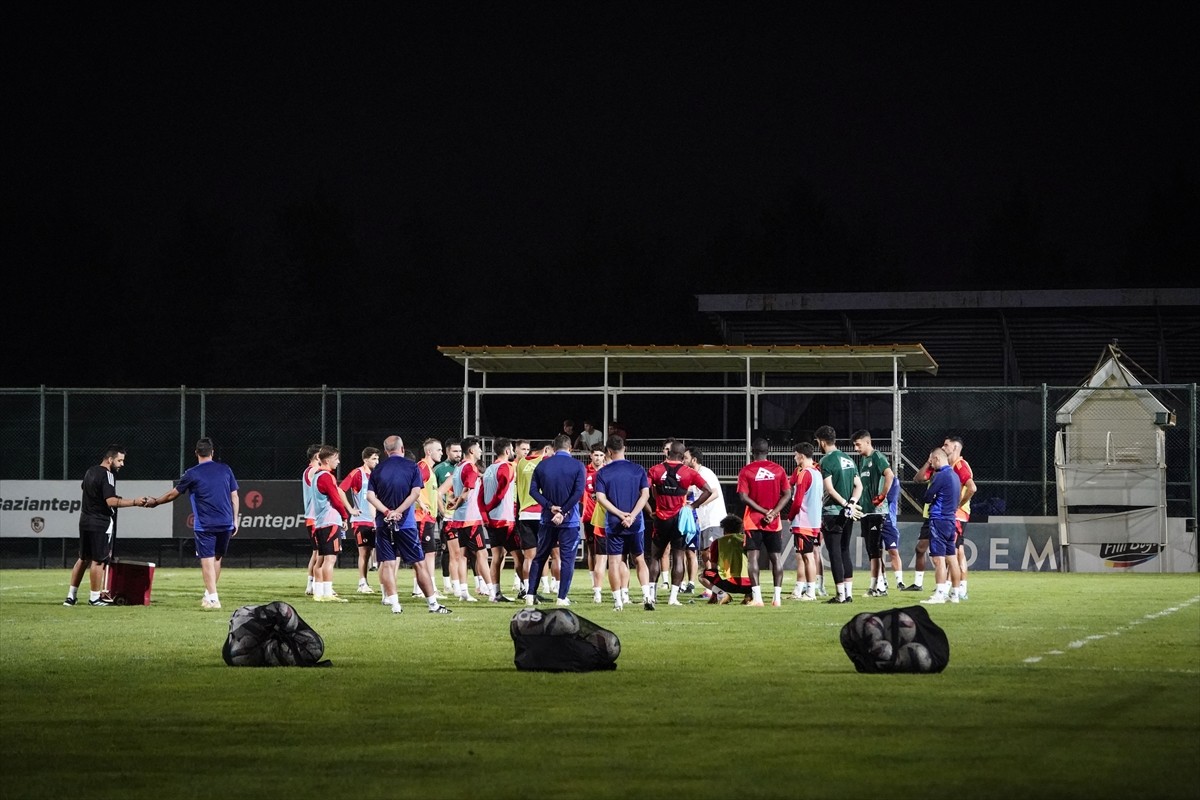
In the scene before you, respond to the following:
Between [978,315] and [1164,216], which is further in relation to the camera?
[1164,216]

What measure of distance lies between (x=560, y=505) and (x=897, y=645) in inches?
288

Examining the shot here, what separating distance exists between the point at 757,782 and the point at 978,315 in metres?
39.4

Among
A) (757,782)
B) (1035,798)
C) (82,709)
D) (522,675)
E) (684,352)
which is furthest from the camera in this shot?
(684,352)

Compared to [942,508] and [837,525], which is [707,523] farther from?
[942,508]

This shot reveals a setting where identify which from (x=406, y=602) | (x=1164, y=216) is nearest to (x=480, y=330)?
(x=1164, y=216)

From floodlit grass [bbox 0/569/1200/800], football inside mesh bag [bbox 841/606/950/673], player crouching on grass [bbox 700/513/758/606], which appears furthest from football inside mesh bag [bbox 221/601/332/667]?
player crouching on grass [bbox 700/513/758/606]

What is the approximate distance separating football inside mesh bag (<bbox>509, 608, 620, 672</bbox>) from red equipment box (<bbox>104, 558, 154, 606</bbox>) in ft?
30.8

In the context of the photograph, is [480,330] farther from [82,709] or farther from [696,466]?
[82,709]

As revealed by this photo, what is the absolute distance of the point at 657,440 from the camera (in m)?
35.8

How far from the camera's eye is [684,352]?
99.1ft

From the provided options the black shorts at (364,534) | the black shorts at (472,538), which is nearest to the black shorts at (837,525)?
the black shorts at (472,538)

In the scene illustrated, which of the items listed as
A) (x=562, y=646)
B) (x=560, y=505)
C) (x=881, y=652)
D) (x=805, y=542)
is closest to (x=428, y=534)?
(x=560, y=505)

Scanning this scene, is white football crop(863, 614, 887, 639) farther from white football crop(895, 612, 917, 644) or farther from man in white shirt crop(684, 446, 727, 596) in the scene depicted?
man in white shirt crop(684, 446, 727, 596)

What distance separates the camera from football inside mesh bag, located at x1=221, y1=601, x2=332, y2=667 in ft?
41.1
